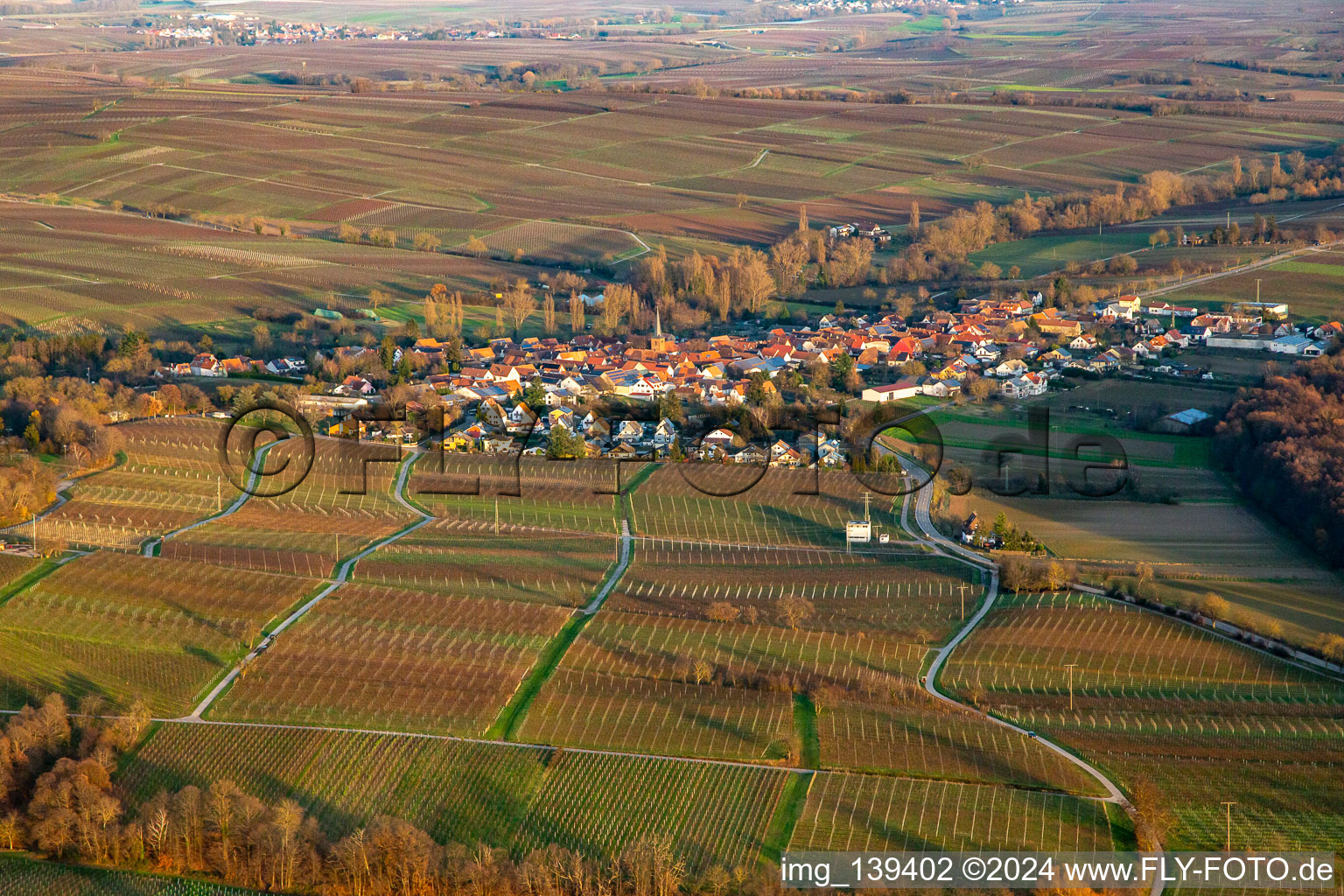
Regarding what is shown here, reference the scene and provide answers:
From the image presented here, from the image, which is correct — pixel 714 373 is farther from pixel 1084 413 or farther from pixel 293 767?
pixel 293 767

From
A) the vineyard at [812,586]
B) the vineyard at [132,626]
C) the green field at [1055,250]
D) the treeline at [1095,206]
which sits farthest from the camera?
the treeline at [1095,206]

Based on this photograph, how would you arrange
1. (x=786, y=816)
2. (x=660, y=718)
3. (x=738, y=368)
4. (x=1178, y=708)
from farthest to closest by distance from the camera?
(x=738, y=368) → (x=1178, y=708) → (x=660, y=718) → (x=786, y=816)

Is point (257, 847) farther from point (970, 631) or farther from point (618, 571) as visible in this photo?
point (970, 631)

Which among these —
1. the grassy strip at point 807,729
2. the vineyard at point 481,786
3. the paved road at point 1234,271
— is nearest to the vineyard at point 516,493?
the grassy strip at point 807,729

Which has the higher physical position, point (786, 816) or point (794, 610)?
point (794, 610)

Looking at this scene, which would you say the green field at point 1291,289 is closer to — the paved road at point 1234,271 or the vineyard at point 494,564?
the paved road at point 1234,271

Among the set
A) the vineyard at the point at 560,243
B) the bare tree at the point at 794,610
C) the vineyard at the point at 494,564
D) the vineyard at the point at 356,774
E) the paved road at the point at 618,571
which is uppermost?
the vineyard at the point at 560,243

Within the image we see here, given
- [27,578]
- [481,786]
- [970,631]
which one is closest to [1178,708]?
[970,631]
